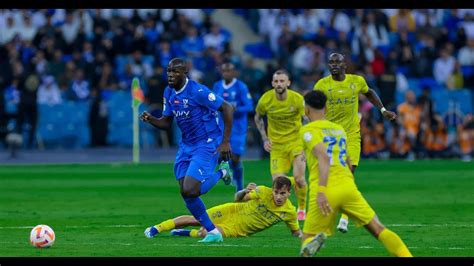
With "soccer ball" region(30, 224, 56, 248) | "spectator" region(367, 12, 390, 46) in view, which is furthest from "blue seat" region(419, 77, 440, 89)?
"soccer ball" region(30, 224, 56, 248)

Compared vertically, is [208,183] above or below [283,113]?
below

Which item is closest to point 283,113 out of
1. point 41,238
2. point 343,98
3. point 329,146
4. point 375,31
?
point 343,98

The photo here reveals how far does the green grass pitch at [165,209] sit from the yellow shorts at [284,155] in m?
1.66

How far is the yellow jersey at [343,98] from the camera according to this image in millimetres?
18516

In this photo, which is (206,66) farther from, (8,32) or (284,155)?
(284,155)

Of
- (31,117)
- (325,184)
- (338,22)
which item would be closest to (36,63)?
(31,117)

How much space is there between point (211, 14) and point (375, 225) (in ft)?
94.8

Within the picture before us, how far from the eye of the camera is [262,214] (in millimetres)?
16859

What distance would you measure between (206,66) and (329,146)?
2500 cm

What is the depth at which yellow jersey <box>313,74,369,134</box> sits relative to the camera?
18.5m

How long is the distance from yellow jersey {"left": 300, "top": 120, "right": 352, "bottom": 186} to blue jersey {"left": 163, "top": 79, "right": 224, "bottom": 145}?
3761 mm

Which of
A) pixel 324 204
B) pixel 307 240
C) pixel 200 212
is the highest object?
pixel 324 204

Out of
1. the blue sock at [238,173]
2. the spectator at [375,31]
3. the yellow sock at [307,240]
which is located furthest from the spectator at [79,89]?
the yellow sock at [307,240]

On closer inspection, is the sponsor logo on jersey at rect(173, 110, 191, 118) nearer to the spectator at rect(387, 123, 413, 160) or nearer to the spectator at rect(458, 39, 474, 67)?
the spectator at rect(387, 123, 413, 160)
